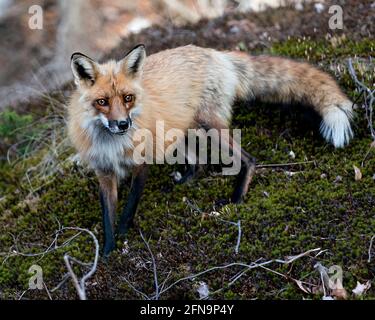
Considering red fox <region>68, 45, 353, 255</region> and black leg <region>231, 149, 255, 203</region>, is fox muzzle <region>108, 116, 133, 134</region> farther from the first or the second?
black leg <region>231, 149, 255, 203</region>

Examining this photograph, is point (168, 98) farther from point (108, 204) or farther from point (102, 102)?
point (108, 204)

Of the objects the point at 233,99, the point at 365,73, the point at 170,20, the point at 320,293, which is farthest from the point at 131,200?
the point at 170,20

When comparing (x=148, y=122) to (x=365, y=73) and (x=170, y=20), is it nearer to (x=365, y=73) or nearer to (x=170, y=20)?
(x=365, y=73)

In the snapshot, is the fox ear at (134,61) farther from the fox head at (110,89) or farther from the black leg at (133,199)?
the black leg at (133,199)

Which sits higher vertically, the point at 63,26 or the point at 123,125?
the point at 123,125

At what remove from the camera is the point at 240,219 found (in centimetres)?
534

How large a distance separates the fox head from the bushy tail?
55.2 inches

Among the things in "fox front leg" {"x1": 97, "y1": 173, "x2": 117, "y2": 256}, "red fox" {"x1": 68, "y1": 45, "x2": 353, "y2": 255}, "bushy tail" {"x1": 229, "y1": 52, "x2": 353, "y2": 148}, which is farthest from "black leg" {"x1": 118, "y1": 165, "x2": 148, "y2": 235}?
"bushy tail" {"x1": 229, "y1": 52, "x2": 353, "y2": 148}

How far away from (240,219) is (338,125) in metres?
1.35

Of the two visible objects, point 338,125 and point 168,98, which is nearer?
point 338,125

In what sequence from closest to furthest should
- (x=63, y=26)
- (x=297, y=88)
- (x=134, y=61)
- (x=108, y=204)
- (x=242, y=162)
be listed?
(x=134, y=61)
(x=108, y=204)
(x=242, y=162)
(x=297, y=88)
(x=63, y=26)

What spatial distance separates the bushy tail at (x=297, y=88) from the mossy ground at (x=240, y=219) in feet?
0.57

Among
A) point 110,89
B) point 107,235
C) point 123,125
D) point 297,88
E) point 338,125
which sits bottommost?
point 107,235

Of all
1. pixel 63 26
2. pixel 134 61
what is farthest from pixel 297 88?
pixel 63 26
